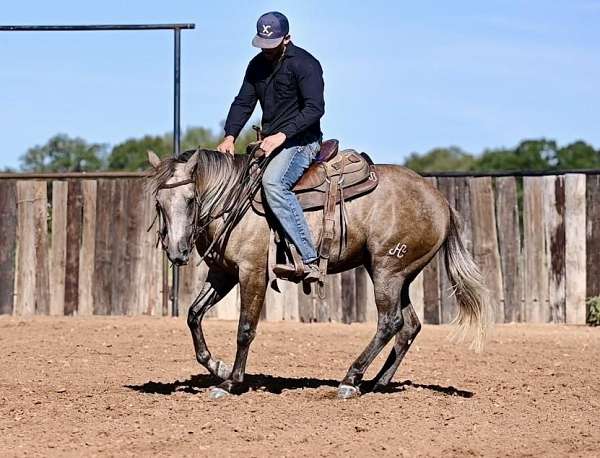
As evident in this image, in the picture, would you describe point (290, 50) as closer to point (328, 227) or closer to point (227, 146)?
point (227, 146)

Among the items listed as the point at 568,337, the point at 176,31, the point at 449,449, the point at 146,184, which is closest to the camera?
the point at 449,449

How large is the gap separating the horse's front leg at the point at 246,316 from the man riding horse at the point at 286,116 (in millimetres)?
224

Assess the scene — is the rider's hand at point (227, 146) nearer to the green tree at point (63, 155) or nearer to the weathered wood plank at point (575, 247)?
the weathered wood plank at point (575, 247)

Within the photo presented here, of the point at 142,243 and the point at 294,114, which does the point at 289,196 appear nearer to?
the point at 294,114

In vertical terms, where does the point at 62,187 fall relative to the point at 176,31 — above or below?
below

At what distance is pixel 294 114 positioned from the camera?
851 cm

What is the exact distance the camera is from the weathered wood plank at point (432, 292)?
563 inches

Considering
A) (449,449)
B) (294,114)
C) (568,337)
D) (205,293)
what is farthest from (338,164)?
(568,337)

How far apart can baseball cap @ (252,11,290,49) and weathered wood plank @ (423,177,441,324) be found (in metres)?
6.28

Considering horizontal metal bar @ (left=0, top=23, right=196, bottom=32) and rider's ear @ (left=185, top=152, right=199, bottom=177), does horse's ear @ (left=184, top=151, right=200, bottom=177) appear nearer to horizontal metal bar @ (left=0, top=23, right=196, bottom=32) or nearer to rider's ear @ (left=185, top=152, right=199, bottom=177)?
rider's ear @ (left=185, top=152, right=199, bottom=177)

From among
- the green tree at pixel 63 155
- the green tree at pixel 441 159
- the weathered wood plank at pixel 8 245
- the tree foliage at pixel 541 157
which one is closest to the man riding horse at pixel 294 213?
the weathered wood plank at pixel 8 245

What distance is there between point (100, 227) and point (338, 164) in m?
6.79

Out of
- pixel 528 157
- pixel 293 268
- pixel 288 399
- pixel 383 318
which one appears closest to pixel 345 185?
pixel 293 268

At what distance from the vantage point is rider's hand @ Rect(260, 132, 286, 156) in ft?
27.0
